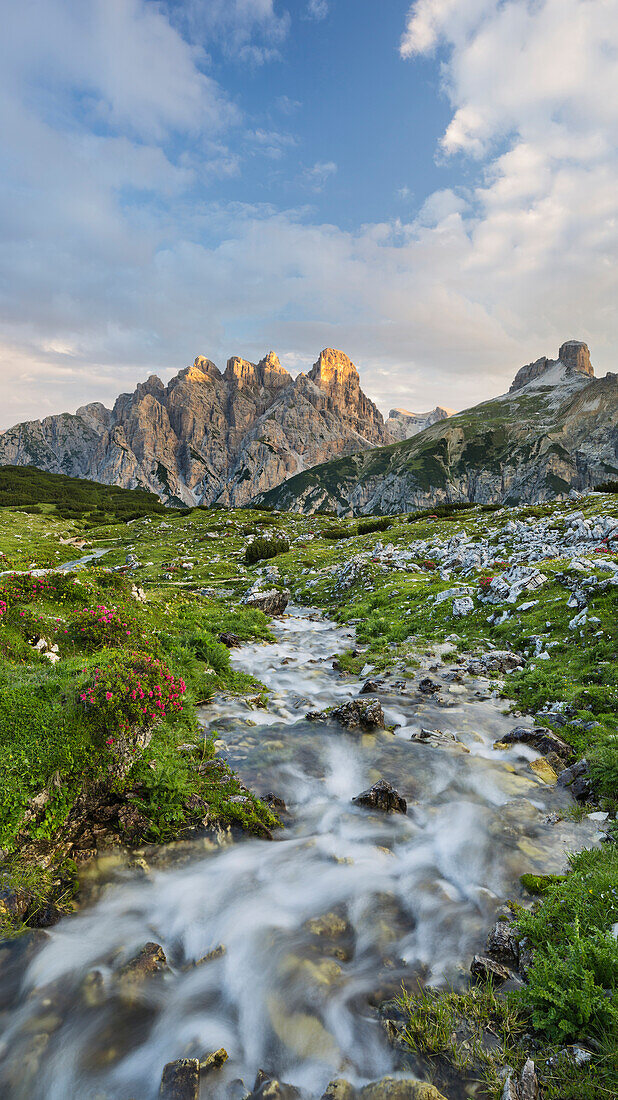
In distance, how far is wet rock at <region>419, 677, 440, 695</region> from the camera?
1323 cm

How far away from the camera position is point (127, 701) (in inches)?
341

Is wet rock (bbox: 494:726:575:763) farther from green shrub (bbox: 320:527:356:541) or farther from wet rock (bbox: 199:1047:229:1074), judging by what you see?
green shrub (bbox: 320:527:356:541)

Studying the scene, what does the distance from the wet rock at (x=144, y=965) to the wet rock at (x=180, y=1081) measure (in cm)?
130

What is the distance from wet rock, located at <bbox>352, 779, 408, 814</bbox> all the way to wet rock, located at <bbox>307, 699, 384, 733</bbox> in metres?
2.49

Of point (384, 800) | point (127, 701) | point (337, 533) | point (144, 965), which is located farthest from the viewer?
point (337, 533)

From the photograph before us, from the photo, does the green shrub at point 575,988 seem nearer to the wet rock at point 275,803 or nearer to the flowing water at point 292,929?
the flowing water at point 292,929

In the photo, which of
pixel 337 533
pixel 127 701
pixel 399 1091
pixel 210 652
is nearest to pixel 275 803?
pixel 127 701

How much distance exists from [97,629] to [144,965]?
838 centimetres

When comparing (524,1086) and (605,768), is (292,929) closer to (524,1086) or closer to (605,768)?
(524,1086)

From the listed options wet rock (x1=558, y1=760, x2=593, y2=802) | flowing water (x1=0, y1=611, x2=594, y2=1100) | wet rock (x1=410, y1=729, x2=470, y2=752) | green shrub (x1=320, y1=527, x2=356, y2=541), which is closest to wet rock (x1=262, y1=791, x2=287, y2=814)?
flowing water (x1=0, y1=611, x2=594, y2=1100)

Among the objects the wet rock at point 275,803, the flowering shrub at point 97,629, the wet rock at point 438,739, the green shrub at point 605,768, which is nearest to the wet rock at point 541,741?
the green shrub at point 605,768

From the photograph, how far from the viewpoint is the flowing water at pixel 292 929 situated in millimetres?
4754

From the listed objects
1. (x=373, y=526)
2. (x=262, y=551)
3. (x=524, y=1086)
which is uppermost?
(x=373, y=526)

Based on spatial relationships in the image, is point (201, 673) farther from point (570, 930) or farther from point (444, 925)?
point (570, 930)
